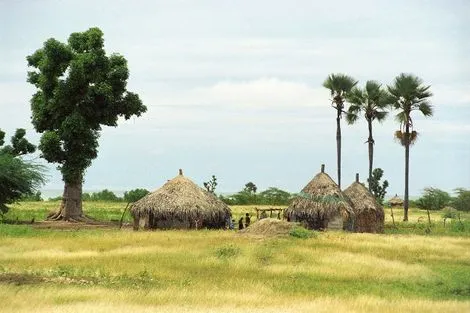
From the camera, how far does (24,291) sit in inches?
698

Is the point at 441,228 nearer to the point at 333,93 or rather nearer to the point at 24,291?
the point at 333,93

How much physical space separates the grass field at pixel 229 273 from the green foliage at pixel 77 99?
13905mm

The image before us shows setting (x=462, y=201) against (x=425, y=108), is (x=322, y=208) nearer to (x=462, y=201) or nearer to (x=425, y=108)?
(x=425, y=108)

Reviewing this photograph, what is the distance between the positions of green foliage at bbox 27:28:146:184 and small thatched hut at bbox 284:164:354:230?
560 inches

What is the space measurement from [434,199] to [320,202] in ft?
177

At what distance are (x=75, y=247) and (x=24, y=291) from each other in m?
13.7

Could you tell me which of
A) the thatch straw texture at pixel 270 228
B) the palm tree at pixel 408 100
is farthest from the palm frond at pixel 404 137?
the thatch straw texture at pixel 270 228

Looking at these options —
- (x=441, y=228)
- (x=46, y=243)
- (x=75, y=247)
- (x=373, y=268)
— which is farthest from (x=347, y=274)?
(x=441, y=228)

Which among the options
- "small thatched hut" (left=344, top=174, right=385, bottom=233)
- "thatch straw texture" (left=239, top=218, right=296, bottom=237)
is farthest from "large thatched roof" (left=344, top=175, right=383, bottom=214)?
"thatch straw texture" (left=239, top=218, right=296, bottom=237)

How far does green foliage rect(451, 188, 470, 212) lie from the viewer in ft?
303

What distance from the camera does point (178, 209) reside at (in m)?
46.5

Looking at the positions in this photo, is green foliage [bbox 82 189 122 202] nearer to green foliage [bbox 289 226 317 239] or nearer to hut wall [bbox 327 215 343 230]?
hut wall [bbox 327 215 343 230]

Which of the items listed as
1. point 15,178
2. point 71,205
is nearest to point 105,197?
point 71,205

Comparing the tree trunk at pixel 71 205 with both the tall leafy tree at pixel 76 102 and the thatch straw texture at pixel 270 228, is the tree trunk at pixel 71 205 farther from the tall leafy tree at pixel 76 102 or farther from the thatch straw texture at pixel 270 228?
the thatch straw texture at pixel 270 228
